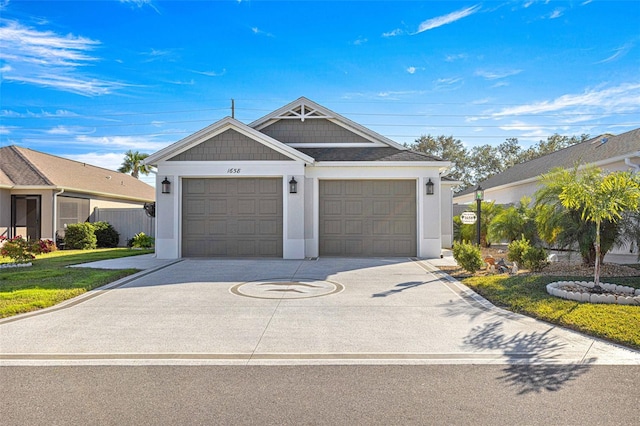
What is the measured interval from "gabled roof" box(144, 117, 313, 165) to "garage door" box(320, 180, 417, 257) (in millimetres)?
1720

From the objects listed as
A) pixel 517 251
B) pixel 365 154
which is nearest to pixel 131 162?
pixel 365 154

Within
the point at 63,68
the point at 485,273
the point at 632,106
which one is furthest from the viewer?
the point at 632,106

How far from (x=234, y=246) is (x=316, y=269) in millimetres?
3631

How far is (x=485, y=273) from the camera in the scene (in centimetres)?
1020

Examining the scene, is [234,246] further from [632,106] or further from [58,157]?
[632,106]

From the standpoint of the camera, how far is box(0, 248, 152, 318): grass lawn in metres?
6.99

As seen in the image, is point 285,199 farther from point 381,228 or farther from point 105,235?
point 105,235

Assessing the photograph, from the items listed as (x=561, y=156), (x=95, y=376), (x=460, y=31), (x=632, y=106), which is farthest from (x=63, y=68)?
(x=632, y=106)

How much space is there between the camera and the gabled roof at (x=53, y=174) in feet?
58.7

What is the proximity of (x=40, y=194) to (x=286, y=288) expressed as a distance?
14.9m

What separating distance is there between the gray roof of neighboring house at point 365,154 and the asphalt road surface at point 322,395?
33.2 feet

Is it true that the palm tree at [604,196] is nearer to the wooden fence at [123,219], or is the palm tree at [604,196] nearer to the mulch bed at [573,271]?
the mulch bed at [573,271]

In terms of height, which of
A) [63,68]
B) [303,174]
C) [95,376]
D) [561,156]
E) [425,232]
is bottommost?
[95,376]

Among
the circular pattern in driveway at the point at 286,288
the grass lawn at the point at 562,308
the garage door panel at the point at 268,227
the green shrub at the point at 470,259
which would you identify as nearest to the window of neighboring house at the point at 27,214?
the garage door panel at the point at 268,227
